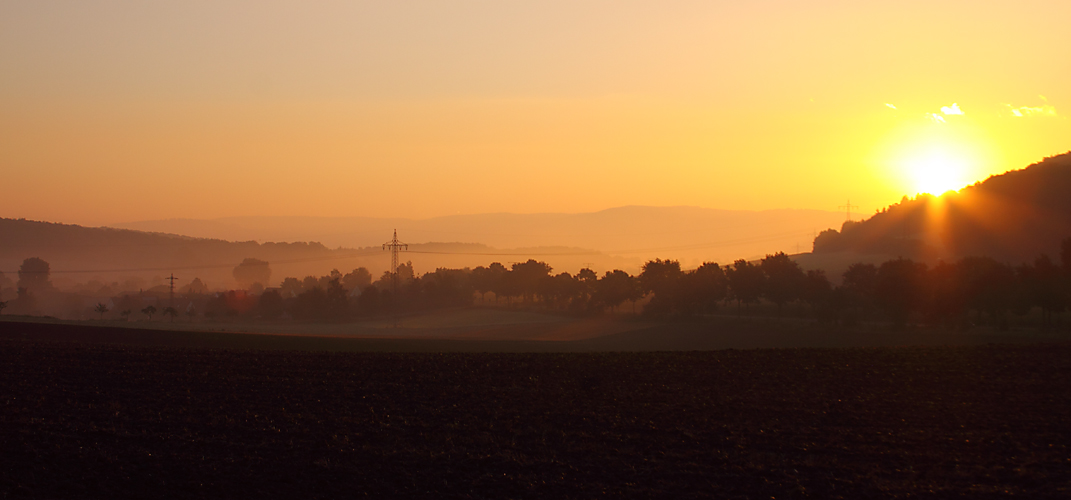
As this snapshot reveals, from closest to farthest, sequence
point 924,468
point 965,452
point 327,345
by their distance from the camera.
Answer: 1. point 924,468
2. point 965,452
3. point 327,345

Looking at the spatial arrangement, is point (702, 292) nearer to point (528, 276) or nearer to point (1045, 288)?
point (1045, 288)

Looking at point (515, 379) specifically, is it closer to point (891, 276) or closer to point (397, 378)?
point (397, 378)

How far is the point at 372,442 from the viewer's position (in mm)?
19328

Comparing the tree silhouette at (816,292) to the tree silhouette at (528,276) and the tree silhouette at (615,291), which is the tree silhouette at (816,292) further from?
the tree silhouette at (528,276)

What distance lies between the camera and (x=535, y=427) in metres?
20.9

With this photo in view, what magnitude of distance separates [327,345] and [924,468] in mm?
35075

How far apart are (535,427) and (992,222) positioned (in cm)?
13601

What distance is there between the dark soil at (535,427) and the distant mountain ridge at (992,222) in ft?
336

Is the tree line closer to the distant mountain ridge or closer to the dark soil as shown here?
the dark soil

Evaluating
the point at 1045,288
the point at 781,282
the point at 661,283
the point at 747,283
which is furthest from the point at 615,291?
the point at 1045,288

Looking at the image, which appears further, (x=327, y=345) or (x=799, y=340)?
(x=799, y=340)

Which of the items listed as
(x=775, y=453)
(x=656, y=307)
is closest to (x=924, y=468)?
(x=775, y=453)

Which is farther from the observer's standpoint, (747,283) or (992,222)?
(992,222)

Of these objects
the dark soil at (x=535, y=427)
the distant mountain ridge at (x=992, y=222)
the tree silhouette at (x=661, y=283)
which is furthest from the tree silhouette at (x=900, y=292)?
the distant mountain ridge at (x=992, y=222)
